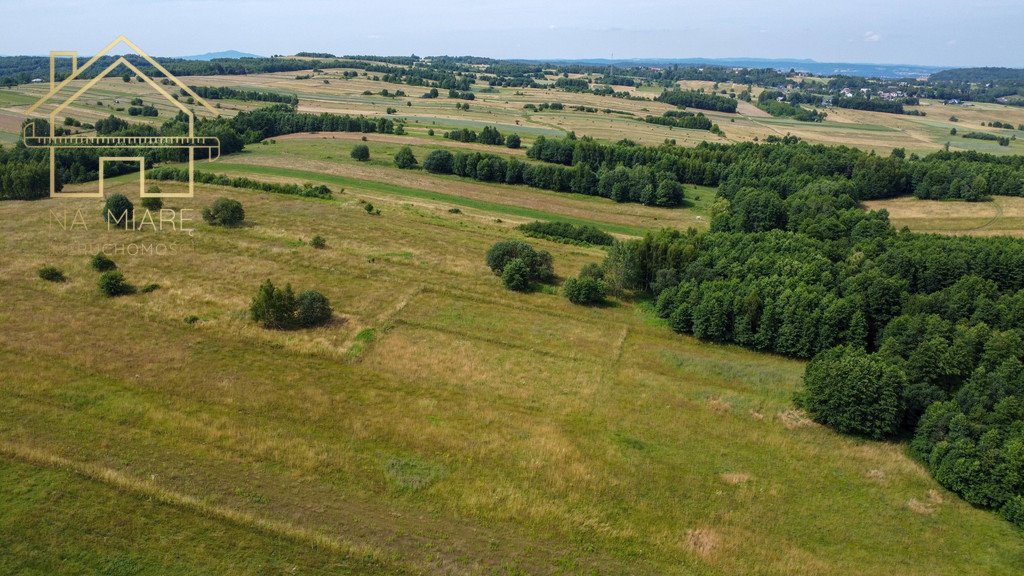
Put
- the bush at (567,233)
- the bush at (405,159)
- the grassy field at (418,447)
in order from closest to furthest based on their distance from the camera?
the grassy field at (418,447) < the bush at (567,233) < the bush at (405,159)

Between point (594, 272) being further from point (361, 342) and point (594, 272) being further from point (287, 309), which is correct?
point (287, 309)

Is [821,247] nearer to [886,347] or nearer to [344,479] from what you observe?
[886,347]

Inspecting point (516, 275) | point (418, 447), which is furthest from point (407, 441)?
point (516, 275)

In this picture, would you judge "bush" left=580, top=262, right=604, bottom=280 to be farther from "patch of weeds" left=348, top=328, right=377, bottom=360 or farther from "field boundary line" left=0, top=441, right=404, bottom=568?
"field boundary line" left=0, top=441, right=404, bottom=568

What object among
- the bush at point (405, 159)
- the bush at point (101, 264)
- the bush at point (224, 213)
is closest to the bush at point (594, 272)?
the bush at point (224, 213)

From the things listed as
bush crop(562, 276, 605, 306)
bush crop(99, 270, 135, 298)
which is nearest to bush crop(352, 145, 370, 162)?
bush crop(99, 270, 135, 298)

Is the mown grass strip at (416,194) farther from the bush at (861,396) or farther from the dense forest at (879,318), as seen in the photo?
the bush at (861,396)
